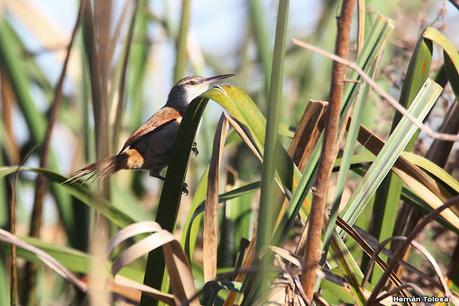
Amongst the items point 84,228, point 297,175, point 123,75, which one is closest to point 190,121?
point 297,175

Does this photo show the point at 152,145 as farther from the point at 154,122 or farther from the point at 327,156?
the point at 327,156

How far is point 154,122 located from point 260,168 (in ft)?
1.54

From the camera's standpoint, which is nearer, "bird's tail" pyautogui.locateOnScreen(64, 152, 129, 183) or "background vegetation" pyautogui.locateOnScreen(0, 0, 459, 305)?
"background vegetation" pyautogui.locateOnScreen(0, 0, 459, 305)

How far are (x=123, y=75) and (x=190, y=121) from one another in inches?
35.6

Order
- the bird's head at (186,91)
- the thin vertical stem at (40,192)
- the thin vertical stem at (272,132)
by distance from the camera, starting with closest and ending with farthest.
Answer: the thin vertical stem at (272,132), the thin vertical stem at (40,192), the bird's head at (186,91)

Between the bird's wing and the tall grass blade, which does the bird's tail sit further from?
the tall grass blade

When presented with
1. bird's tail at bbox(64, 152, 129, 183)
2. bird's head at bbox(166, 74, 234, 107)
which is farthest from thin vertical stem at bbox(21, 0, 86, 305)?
bird's head at bbox(166, 74, 234, 107)

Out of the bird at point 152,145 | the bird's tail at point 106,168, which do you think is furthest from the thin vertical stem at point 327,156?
the bird at point 152,145

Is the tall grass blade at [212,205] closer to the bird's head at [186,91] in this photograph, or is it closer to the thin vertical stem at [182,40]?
the thin vertical stem at [182,40]

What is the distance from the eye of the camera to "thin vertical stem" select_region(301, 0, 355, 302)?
1359 millimetres

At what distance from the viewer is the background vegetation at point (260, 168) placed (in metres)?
1.39

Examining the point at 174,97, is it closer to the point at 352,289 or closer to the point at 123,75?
the point at 123,75

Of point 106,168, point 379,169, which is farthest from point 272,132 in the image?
point 106,168

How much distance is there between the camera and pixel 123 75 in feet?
8.28
